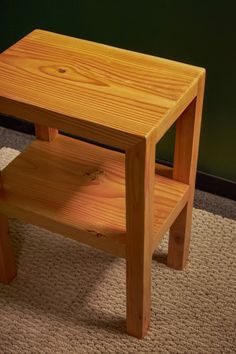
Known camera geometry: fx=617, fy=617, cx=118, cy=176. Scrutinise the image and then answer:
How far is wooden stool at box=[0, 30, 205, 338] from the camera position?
36.0 inches

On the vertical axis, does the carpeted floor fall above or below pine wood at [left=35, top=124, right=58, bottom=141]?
below

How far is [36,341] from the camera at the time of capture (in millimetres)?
1139

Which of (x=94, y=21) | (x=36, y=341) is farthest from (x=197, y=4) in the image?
(x=36, y=341)

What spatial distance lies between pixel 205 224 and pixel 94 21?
0.52 metres

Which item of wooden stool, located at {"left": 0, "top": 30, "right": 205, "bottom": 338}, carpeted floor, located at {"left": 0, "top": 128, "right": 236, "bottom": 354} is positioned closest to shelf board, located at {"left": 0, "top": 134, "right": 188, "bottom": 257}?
wooden stool, located at {"left": 0, "top": 30, "right": 205, "bottom": 338}

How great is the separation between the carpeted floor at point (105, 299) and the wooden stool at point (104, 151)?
0.04 metres

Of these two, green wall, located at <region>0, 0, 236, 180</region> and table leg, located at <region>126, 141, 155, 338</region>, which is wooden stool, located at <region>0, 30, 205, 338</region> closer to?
table leg, located at <region>126, 141, 155, 338</region>

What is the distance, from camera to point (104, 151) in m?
1.21

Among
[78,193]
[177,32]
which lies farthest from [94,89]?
[177,32]

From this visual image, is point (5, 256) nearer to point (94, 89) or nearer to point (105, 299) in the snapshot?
point (105, 299)

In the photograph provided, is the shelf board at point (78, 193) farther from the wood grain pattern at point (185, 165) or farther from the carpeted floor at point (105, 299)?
the carpeted floor at point (105, 299)

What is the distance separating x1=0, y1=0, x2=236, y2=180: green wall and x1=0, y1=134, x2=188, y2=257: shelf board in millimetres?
264

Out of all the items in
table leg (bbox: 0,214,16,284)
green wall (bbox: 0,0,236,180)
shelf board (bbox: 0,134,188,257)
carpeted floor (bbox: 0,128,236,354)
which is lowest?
carpeted floor (bbox: 0,128,236,354)

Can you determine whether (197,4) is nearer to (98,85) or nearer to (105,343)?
(98,85)
